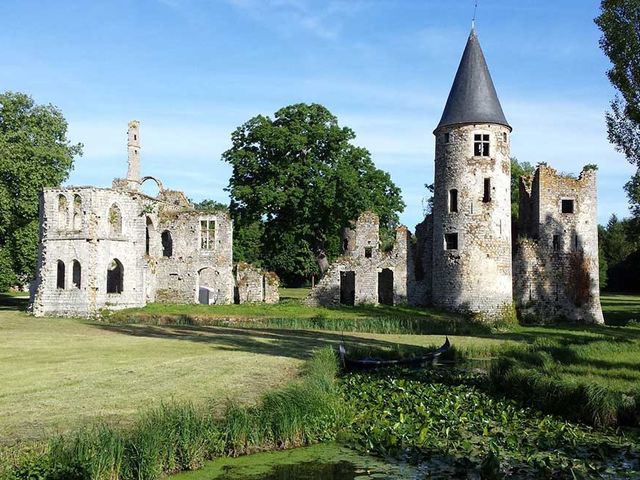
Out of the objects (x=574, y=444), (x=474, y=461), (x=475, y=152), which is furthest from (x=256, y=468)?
(x=475, y=152)

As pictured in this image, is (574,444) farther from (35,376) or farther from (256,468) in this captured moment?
(35,376)

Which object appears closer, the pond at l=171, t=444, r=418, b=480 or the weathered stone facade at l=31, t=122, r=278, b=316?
the pond at l=171, t=444, r=418, b=480

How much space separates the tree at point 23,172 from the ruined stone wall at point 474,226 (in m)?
21.0

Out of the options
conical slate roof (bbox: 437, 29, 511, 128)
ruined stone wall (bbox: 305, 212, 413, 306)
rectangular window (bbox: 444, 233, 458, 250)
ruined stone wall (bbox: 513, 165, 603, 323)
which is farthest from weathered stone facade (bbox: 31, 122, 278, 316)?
ruined stone wall (bbox: 513, 165, 603, 323)

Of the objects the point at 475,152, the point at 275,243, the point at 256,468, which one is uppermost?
the point at 475,152

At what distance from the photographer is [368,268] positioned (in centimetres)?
3803

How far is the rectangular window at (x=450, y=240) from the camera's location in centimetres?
3500

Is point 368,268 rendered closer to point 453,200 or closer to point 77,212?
point 453,200

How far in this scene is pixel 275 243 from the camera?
41.2m

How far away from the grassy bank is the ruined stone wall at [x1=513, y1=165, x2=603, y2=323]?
25.0 metres

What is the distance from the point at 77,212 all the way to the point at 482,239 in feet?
68.2

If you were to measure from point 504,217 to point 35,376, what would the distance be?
82.3 feet

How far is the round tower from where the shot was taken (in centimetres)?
3409

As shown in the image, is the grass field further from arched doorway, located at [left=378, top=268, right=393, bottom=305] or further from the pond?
arched doorway, located at [left=378, top=268, right=393, bottom=305]
